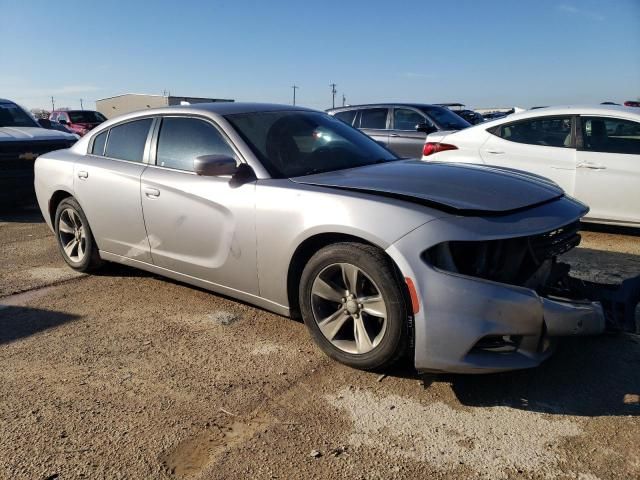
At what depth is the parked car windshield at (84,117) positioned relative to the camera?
2089 centimetres

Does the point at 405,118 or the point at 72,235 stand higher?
the point at 405,118

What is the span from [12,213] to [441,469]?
8556 mm

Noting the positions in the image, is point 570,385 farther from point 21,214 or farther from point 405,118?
point 21,214

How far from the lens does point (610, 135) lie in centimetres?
599

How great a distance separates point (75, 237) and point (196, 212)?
1.96 meters

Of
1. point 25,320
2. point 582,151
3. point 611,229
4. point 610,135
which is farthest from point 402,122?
point 25,320

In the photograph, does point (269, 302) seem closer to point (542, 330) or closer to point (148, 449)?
point (148, 449)

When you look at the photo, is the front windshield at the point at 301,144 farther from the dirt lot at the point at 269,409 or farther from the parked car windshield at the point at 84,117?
the parked car windshield at the point at 84,117

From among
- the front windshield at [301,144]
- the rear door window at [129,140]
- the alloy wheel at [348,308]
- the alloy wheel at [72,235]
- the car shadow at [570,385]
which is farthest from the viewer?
the alloy wheel at [72,235]

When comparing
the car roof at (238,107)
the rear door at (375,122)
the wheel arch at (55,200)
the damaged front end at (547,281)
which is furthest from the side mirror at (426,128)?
the damaged front end at (547,281)

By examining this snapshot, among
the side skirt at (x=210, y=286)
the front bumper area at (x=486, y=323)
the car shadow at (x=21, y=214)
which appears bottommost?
the car shadow at (x=21, y=214)

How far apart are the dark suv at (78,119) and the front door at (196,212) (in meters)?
18.0

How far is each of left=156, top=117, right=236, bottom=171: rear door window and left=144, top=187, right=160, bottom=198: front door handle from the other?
21 centimetres

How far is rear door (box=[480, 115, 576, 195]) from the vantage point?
6098 mm
